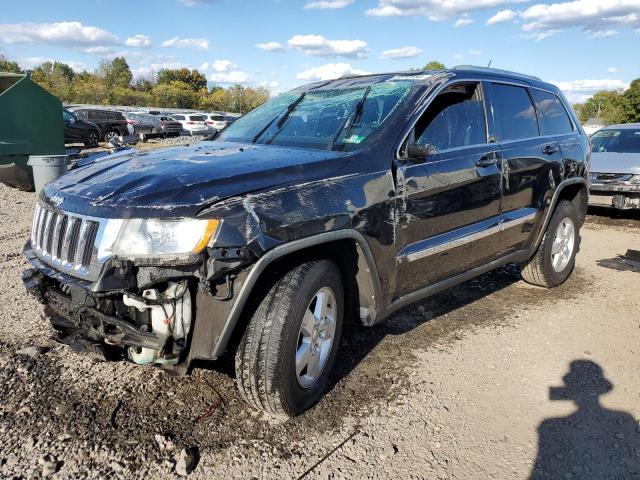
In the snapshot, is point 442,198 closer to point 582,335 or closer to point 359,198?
point 359,198

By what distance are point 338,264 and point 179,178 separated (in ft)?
3.39

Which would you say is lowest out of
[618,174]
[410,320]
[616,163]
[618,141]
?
[410,320]

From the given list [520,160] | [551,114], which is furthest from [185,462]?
[551,114]

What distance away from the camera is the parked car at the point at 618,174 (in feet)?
29.2

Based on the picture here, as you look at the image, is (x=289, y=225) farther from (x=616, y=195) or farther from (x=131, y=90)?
(x=131, y=90)

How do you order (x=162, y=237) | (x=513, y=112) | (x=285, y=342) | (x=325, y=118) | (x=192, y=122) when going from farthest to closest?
(x=192, y=122)
(x=513, y=112)
(x=325, y=118)
(x=285, y=342)
(x=162, y=237)

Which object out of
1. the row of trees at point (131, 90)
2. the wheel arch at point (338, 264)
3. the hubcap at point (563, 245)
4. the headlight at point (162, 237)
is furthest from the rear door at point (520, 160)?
the row of trees at point (131, 90)

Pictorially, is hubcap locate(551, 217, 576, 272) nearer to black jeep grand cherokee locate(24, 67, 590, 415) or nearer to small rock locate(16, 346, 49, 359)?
black jeep grand cherokee locate(24, 67, 590, 415)

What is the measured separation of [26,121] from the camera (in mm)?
11992

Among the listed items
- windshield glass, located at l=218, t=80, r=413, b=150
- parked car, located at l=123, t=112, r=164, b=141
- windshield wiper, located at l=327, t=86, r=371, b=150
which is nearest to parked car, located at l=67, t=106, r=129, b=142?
parked car, located at l=123, t=112, r=164, b=141

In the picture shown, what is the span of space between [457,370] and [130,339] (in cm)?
217

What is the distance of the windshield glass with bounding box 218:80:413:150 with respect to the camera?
3395 millimetres

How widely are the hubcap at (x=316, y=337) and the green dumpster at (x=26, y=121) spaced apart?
10.3 meters

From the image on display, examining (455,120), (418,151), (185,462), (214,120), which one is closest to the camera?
(185,462)
